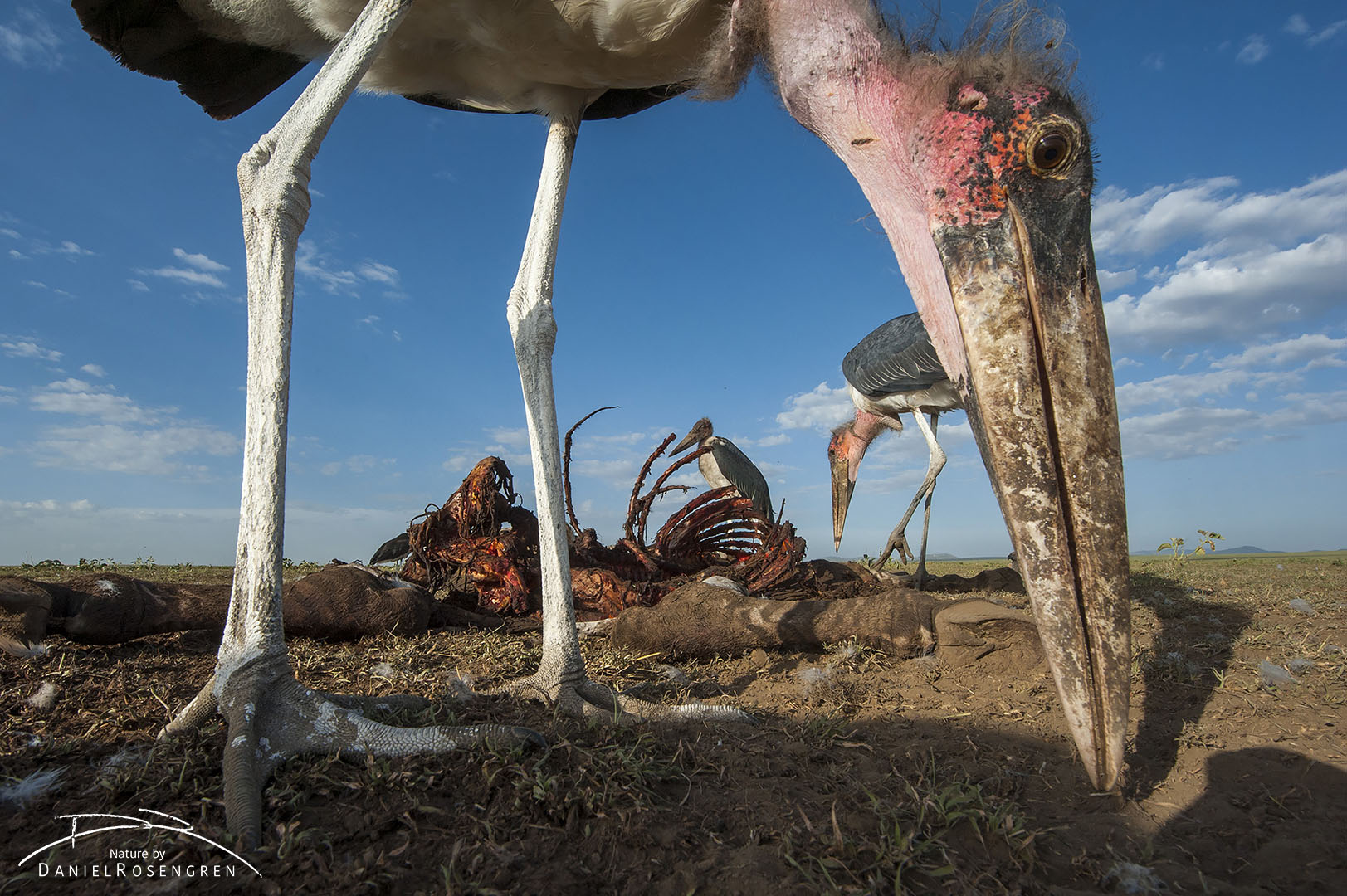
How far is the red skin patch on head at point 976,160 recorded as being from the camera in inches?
78.5

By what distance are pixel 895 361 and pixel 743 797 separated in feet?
22.4

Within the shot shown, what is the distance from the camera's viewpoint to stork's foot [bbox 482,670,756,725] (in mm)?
1944

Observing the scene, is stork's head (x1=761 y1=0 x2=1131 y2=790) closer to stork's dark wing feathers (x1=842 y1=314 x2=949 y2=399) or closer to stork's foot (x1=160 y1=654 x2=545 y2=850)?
stork's foot (x1=160 y1=654 x2=545 y2=850)

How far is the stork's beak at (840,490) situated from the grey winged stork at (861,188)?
25.2 ft

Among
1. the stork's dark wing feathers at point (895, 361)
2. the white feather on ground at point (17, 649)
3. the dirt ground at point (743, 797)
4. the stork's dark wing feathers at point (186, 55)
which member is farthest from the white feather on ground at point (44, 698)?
the stork's dark wing feathers at point (895, 361)

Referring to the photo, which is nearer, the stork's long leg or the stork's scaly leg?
the stork's scaly leg

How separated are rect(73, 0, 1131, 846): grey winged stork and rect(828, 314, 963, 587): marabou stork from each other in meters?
4.29

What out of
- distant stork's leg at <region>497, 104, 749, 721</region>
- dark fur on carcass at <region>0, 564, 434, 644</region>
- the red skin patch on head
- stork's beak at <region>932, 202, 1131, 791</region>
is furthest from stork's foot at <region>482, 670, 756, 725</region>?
the red skin patch on head

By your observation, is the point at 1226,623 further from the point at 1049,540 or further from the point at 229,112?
the point at 229,112

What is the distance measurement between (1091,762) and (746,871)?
39.0 inches

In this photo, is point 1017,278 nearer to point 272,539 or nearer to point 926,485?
point 272,539

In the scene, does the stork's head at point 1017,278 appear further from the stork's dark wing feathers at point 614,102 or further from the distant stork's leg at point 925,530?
the distant stork's leg at point 925,530

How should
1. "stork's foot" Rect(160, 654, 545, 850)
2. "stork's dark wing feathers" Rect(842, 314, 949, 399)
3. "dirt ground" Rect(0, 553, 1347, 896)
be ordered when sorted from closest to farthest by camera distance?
1. "dirt ground" Rect(0, 553, 1347, 896)
2. "stork's foot" Rect(160, 654, 545, 850)
3. "stork's dark wing feathers" Rect(842, 314, 949, 399)

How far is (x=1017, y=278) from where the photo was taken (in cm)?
189
